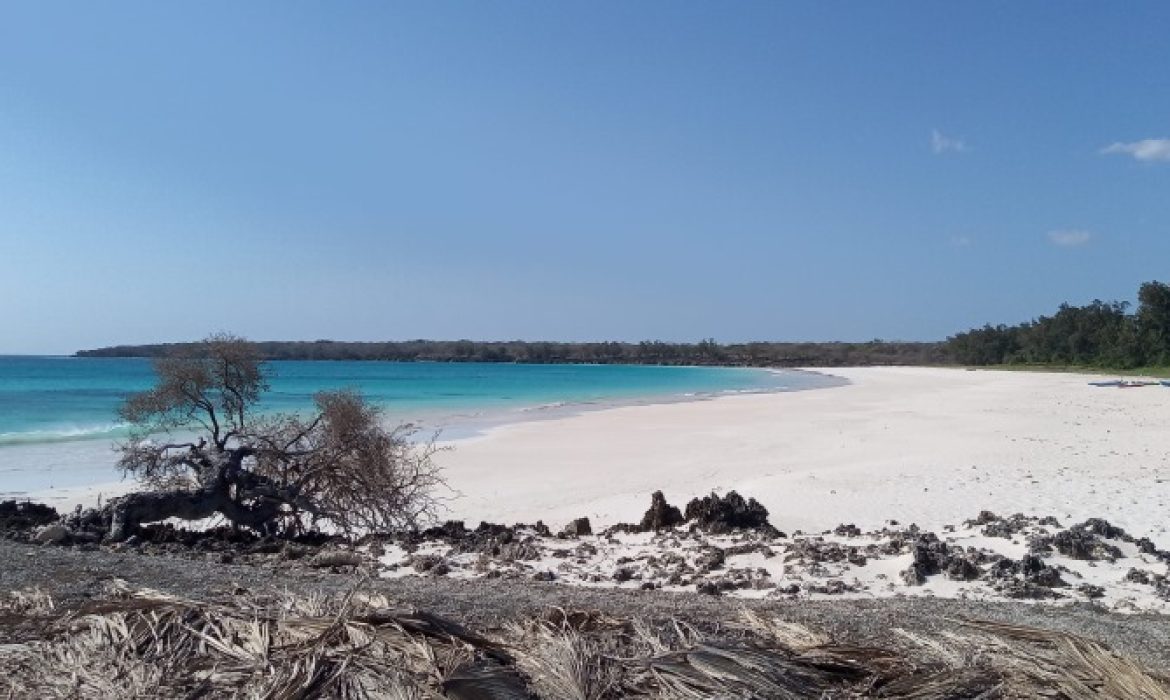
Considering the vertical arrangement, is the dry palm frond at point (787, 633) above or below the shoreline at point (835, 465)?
above

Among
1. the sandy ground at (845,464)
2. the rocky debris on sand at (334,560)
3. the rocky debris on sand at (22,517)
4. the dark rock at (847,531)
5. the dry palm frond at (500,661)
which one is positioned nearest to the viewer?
the dry palm frond at (500,661)

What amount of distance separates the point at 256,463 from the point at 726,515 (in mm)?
6167

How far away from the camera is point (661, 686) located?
117 inches

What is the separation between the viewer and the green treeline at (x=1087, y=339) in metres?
65.6

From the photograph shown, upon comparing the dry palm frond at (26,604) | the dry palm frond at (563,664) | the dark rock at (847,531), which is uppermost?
the dry palm frond at (563,664)

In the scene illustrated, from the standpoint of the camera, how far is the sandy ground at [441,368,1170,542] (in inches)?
498

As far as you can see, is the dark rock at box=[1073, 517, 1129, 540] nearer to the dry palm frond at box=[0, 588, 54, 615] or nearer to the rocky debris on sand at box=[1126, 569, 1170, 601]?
the rocky debris on sand at box=[1126, 569, 1170, 601]

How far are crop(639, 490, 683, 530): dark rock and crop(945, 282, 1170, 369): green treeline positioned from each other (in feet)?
224

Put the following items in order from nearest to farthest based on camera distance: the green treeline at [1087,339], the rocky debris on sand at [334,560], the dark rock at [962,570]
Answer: the dark rock at [962,570] < the rocky debris on sand at [334,560] < the green treeline at [1087,339]

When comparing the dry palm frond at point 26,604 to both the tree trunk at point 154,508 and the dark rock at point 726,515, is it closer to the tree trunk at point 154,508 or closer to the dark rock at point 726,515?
the tree trunk at point 154,508

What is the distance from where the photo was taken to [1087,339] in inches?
3036

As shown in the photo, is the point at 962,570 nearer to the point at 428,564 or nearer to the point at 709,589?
the point at 709,589

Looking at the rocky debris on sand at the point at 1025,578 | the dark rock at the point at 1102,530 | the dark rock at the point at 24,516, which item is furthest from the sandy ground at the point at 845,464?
the dark rock at the point at 24,516

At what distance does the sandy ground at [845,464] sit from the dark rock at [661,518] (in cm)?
173
